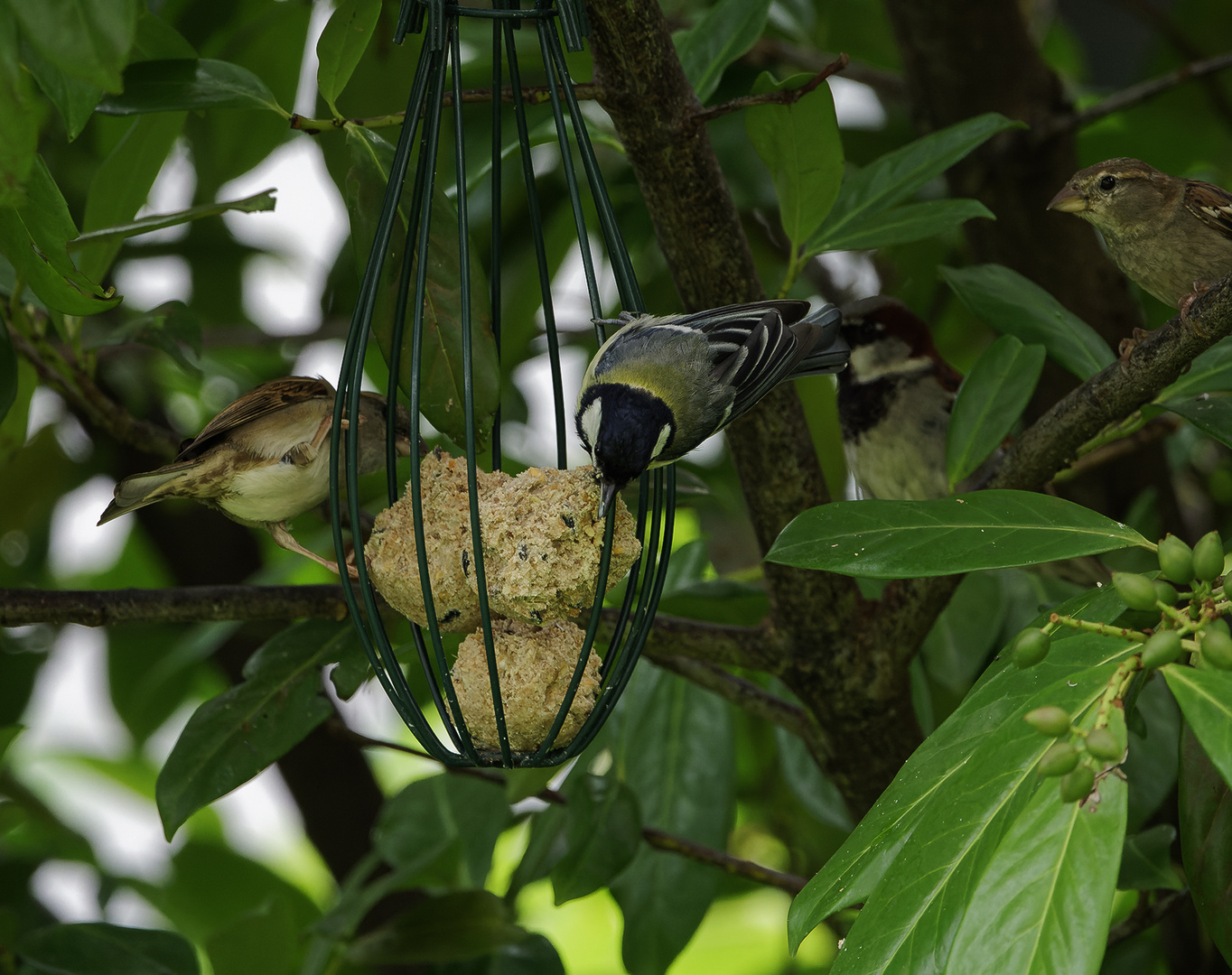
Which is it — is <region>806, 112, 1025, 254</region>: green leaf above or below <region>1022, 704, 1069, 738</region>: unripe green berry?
above

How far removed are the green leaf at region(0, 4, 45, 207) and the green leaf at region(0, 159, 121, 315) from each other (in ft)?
1.07

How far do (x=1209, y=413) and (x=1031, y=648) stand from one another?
775mm

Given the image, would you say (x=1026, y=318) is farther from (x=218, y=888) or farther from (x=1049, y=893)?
(x=218, y=888)

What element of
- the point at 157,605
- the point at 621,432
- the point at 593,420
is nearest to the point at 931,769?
the point at 621,432

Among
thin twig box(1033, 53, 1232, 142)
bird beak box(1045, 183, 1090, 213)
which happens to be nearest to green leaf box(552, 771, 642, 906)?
bird beak box(1045, 183, 1090, 213)

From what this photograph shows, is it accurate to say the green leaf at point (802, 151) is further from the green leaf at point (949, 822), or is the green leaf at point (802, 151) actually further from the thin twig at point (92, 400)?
the thin twig at point (92, 400)

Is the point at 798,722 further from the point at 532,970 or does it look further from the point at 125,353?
the point at 125,353

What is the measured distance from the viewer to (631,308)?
1791 mm

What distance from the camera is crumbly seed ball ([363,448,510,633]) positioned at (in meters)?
1.57

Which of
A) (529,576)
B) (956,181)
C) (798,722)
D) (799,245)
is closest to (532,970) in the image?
(798,722)

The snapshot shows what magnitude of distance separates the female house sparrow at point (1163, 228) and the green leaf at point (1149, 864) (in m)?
0.94

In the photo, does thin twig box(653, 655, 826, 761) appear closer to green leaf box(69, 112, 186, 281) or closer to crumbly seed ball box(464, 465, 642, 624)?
crumbly seed ball box(464, 465, 642, 624)

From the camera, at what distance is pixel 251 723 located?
6.01 feet

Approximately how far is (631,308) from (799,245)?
391 millimetres
